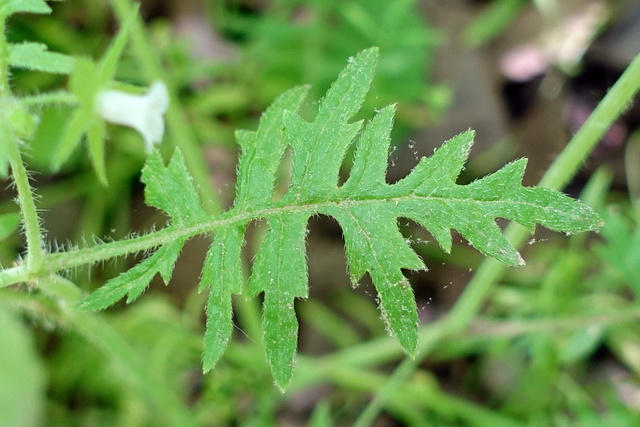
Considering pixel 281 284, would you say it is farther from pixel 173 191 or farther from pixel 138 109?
pixel 138 109

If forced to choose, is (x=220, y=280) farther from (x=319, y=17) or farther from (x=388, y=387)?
(x=319, y=17)

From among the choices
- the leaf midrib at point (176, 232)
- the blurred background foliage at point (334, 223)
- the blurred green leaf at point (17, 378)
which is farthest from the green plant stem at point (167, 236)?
the blurred green leaf at point (17, 378)

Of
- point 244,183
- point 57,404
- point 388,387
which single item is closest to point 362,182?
point 244,183

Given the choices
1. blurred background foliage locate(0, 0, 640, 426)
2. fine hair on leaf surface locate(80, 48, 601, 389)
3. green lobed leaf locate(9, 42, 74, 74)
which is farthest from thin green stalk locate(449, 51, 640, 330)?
green lobed leaf locate(9, 42, 74, 74)

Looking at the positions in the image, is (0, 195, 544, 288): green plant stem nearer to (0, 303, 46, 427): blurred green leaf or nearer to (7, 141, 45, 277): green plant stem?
(7, 141, 45, 277): green plant stem

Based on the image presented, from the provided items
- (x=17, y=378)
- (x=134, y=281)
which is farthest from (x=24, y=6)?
(x=17, y=378)

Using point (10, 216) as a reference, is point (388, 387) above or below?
below

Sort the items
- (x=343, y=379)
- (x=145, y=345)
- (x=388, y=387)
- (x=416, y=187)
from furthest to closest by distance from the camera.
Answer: (x=145, y=345), (x=343, y=379), (x=388, y=387), (x=416, y=187)
